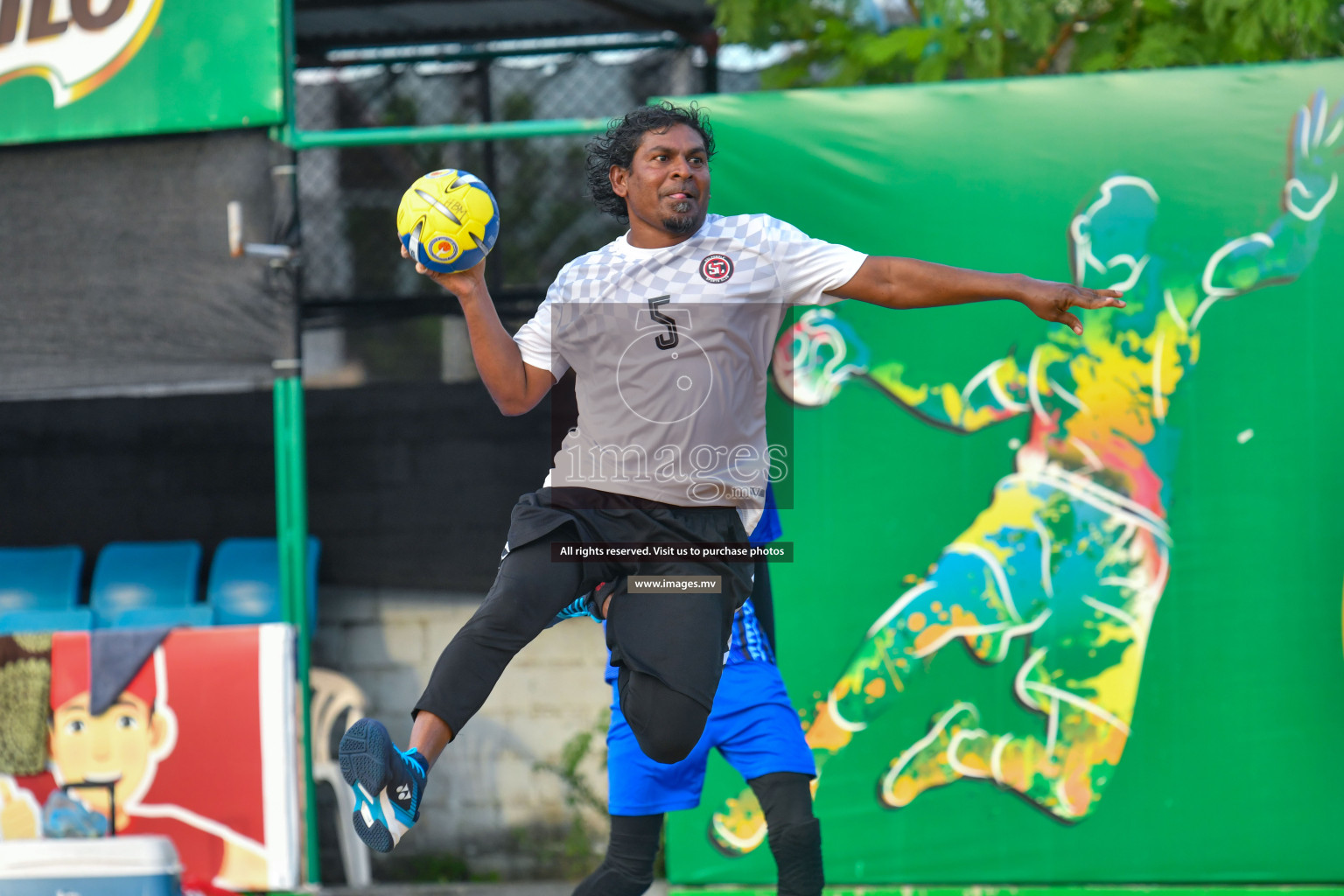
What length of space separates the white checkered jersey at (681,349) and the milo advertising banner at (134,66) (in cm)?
247

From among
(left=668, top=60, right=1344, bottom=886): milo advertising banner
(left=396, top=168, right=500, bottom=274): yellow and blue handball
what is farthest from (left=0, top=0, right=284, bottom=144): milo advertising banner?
(left=396, top=168, right=500, bottom=274): yellow and blue handball

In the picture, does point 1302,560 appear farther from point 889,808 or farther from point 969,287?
point 969,287

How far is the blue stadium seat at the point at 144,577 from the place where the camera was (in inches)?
249

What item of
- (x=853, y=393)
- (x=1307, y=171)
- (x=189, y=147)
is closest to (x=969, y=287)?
(x=853, y=393)

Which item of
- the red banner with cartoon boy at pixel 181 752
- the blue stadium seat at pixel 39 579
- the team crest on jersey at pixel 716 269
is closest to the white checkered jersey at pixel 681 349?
the team crest on jersey at pixel 716 269

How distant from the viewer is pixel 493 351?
3.17 meters

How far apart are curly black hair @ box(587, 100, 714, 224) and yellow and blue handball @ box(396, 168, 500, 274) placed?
0.45m

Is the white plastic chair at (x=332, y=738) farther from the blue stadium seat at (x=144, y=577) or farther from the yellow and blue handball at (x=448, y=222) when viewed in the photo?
the yellow and blue handball at (x=448, y=222)

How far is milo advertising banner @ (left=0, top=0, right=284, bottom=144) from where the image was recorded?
509 centimetres

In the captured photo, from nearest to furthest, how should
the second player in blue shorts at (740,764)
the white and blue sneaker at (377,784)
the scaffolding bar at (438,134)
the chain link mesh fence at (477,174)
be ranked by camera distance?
1. the white and blue sneaker at (377,784)
2. the second player in blue shorts at (740,764)
3. the scaffolding bar at (438,134)
4. the chain link mesh fence at (477,174)

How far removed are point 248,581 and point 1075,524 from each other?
13.1 ft

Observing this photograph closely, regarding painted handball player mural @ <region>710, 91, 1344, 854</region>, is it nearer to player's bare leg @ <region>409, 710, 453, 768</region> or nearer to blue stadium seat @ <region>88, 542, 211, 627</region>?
player's bare leg @ <region>409, 710, 453, 768</region>

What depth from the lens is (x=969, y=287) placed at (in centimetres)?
312

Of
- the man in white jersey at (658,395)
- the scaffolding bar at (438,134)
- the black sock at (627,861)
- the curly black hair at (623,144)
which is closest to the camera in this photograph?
the man in white jersey at (658,395)
